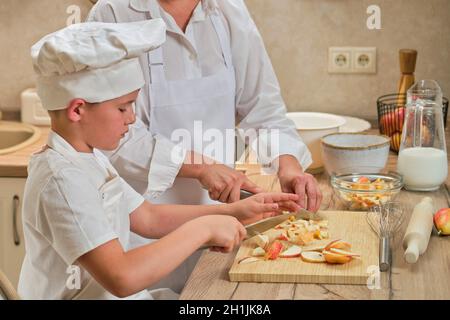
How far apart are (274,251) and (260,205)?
0.57 feet

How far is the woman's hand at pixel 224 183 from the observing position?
6.05 feet

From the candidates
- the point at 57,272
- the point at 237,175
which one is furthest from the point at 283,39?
the point at 57,272

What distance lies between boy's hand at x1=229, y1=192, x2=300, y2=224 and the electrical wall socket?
3.94 feet

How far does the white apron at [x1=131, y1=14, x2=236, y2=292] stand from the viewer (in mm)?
1959

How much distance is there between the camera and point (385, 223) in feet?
5.57

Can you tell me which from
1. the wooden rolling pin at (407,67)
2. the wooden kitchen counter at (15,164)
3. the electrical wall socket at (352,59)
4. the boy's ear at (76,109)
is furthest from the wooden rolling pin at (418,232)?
the wooden kitchen counter at (15,164)

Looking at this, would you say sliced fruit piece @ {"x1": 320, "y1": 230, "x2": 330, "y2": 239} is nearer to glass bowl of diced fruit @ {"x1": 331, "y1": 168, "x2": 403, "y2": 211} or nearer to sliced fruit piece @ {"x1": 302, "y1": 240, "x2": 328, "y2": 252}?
sliced fruit piece @ {"x1": 302, "y1": 240, "x2": 328, "y2": 252}

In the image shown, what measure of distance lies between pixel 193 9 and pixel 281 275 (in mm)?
786

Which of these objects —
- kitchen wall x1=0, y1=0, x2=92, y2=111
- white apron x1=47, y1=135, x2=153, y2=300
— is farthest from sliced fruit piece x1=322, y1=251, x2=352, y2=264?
kitchen wall x1=0, y1=0, x2=92, y2=111

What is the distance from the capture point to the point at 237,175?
1.86 meters

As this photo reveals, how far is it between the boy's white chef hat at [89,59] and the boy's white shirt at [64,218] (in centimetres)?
11

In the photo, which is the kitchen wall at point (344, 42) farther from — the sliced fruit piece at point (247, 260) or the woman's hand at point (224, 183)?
the sliced fruit piece at point (247, 260)

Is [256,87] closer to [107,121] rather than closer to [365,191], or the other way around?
[365,191]
